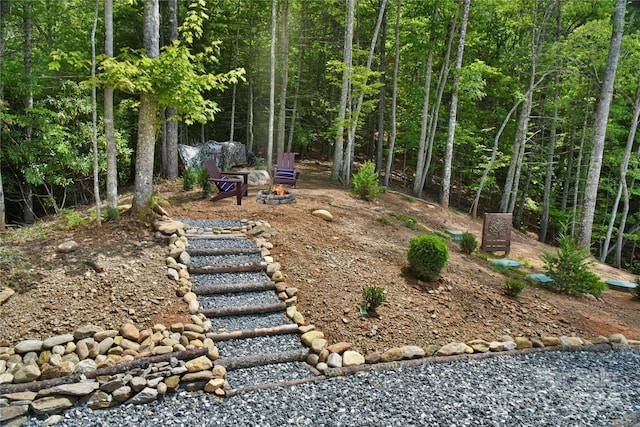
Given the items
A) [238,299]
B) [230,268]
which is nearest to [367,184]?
[230,268]

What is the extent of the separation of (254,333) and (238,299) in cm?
67

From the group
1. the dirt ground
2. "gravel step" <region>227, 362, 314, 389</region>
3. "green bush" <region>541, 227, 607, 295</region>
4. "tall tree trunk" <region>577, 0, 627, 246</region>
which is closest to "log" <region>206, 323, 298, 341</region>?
the dirt ground

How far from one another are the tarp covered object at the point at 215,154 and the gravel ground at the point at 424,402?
29.8ft

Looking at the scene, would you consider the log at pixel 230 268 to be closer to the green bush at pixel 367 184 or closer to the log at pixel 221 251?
the log at pixel 221 251

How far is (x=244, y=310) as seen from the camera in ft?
14.2

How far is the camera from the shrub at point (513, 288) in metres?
5.29

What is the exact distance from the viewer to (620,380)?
380 centimetres

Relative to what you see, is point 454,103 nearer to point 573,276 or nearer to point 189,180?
point 573,276

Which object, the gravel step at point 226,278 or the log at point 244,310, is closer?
the log at point 244,310

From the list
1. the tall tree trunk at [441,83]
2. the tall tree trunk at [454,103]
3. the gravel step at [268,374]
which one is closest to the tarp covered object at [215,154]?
the tall tree trunk at [441,83]

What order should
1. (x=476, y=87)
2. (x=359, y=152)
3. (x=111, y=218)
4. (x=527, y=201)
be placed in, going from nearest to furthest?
(x=111, y=218) < (x=476, y=87) < (x=527, y=201) < (x=359, y=152)

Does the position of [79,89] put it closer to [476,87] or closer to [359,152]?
[476,87]

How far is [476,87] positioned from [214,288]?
9.34 m

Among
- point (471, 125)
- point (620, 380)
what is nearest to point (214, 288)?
point (620, 380)
